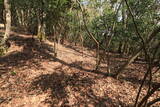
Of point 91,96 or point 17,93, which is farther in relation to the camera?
point 17,93

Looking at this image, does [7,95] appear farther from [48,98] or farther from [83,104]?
[83,104]

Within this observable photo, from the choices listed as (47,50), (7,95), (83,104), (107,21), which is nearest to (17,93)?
(7,95)

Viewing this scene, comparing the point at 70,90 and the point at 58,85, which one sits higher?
the point at 58,85

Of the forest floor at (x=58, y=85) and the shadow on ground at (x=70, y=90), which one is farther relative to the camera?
the forest floor at (x=58, y=85)

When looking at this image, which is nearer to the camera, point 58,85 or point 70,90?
point 70,90

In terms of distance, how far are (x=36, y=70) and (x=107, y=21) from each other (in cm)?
838

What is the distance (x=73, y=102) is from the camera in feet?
21.1

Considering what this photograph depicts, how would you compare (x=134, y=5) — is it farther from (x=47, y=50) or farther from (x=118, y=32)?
(x=47, y=50)

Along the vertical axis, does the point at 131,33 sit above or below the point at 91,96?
above

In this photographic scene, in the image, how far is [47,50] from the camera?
12547 millimetres

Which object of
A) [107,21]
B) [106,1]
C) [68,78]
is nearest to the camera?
[68,78]

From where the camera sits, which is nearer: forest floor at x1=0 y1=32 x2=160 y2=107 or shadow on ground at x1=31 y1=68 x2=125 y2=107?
shadow on ground at x1=31 y1=68 x2=125 y2=107

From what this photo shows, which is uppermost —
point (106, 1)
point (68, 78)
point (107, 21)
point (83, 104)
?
point (106, 1)

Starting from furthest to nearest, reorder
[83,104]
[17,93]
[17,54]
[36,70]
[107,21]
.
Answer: [107,21] → [17,54] → [36,70] → [17,93] → [83,104]
